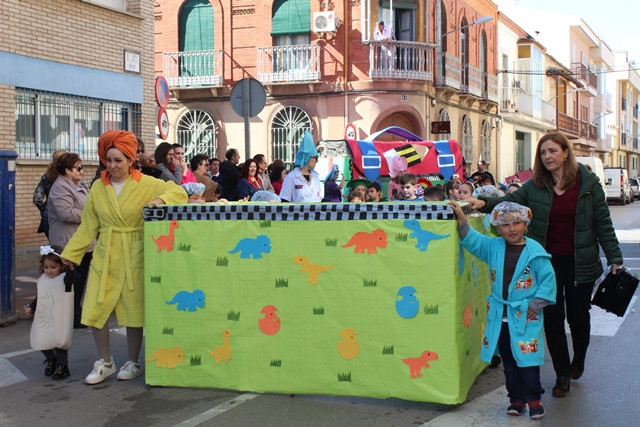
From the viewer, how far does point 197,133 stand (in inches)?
1192

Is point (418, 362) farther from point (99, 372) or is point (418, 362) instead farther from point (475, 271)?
point (99, 372)

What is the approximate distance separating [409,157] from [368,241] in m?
11.0

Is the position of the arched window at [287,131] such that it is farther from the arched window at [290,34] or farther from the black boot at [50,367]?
the black boot at [50,367]

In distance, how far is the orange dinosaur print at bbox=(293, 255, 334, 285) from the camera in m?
5.90

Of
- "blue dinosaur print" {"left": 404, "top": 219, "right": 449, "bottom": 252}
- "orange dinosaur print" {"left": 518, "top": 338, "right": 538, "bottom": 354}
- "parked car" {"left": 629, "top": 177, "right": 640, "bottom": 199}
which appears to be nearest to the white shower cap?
"blue dinosaur print" {"left": 404, "top": 219, "right": 449, "bottom": 252}

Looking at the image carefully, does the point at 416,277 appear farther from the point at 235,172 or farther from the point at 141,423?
the point at 235,172

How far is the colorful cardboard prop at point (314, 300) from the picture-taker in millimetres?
5633

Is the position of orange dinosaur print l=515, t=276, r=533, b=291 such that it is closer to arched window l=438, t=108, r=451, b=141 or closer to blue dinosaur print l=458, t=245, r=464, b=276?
blue dinosaur print l=458, t=245, r=464, b=276

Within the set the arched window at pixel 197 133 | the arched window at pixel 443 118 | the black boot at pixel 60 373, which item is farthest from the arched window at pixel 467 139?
the black boot at pixel 60 373

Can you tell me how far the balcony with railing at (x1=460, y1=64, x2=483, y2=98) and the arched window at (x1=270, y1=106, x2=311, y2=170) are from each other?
7940 mm

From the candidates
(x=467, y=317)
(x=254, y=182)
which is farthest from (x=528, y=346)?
(x=254, y=182)

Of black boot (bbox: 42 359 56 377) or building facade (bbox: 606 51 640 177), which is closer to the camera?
black boot (bbox: 42 359 56 377)

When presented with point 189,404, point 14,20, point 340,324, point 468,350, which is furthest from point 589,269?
point 14,20

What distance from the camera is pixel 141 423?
5.55 meters
